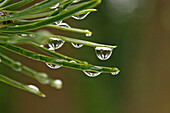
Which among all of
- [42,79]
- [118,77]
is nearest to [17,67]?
[42,79]

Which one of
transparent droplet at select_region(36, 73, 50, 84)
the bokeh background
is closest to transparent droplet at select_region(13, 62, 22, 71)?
transparent droplet at select_region(36, 73, 50, 84)

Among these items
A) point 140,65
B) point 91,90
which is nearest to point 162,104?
point 140,65

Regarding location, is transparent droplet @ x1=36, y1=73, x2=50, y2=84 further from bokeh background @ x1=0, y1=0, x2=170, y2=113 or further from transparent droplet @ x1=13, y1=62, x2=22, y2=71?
bokeh background @ x1=0, y1=0, x2=170, y2=113

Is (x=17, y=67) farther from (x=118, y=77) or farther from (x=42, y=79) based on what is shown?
(x=118, y=77)

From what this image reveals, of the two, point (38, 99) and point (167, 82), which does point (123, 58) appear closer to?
point (167, 82)

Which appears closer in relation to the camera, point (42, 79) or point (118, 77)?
point (42, 79)

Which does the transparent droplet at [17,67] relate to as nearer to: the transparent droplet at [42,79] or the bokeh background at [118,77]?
the transparent droplet at [42,79]

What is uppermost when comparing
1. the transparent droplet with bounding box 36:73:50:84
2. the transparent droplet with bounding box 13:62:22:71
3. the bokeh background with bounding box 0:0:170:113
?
the transparent droplet with bounding box 13:62:22:71

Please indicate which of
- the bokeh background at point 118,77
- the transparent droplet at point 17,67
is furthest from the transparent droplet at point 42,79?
the bokeh background at point 118,77
